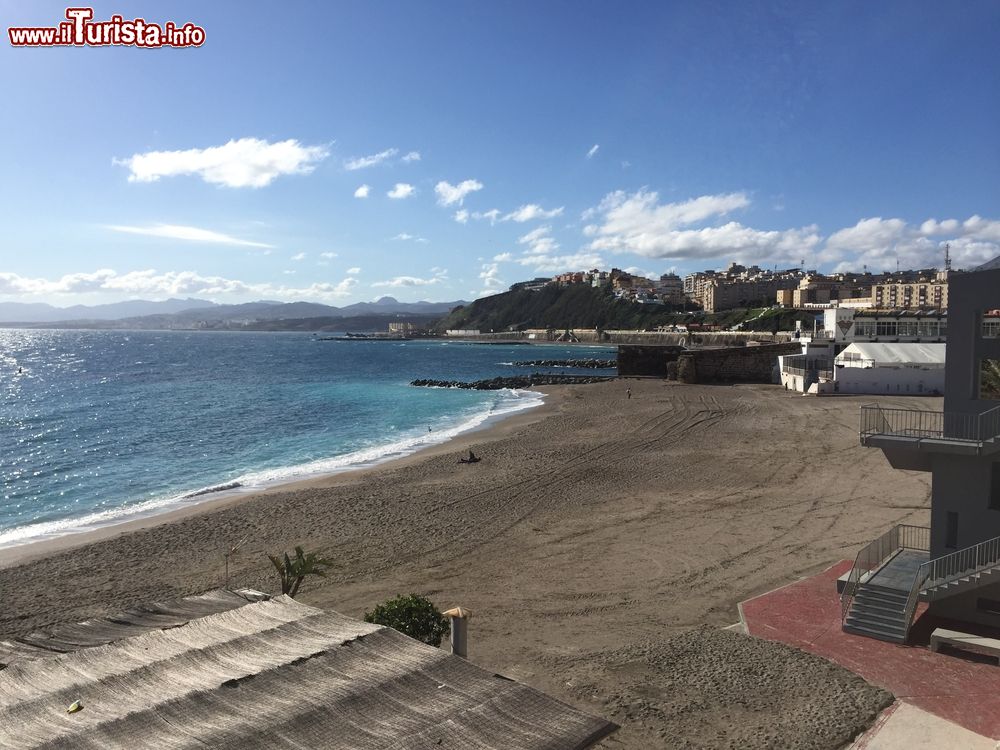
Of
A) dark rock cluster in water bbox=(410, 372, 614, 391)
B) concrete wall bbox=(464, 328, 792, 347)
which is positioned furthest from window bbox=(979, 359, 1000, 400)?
concrete wall bbox=(464, 328, 792, 347)

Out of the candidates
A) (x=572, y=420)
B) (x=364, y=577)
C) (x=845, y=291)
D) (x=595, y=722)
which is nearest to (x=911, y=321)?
(x=572, y=420)

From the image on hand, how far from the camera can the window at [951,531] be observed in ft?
40.9

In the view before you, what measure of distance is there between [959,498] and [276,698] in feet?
39.9

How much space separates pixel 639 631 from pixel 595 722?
6.46 m

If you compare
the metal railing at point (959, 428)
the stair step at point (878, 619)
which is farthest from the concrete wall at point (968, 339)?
the stair step at point (878, 619)

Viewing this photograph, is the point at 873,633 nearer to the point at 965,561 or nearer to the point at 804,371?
the point at 965,561

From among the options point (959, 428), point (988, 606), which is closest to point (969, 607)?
point (988, 606)

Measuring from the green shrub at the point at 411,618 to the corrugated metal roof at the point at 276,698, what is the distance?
233 centimetres

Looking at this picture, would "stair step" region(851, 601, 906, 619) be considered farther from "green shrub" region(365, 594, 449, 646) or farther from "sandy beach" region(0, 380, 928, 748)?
"green shrub" region(365, 594, 449, 646)

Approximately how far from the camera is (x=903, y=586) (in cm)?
1257

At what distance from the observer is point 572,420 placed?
140ft

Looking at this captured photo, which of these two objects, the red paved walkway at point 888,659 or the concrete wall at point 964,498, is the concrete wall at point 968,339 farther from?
the red paved walkway at point 888,659

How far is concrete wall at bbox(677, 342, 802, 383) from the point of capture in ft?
208

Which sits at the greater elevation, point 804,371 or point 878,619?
point 804,371
